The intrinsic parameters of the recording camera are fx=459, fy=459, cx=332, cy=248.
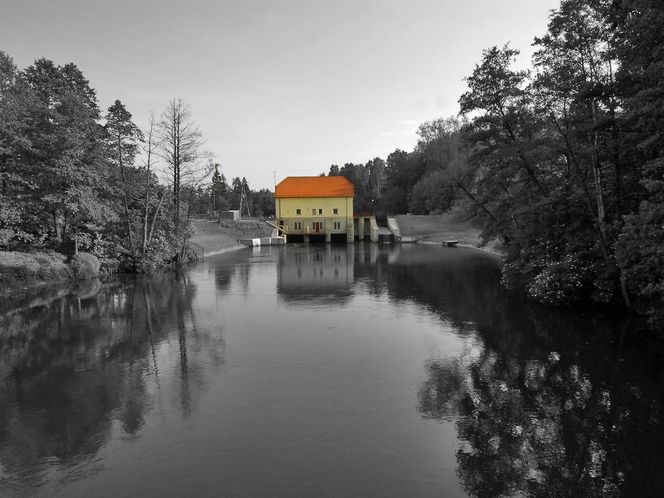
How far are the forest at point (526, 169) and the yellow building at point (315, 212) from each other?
26426 millimetres

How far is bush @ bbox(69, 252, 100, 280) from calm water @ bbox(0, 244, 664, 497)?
8.83 meters

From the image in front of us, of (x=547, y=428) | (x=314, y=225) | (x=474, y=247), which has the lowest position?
(x=547, y=428)

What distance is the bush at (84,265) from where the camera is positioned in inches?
984

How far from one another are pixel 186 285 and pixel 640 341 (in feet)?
62.5

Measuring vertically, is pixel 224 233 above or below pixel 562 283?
above

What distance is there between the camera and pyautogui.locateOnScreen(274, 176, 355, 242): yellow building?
6150 centimetres

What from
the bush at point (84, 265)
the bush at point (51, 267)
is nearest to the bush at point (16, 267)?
the bush at point (51, 267)

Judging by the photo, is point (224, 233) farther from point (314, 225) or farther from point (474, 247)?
point (474, 247)

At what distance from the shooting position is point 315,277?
26.2m

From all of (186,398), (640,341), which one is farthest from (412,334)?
(186,398)

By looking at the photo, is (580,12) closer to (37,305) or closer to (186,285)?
(186,285)

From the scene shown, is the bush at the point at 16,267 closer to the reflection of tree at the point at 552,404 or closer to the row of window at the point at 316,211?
the reflection of tree at the point at 552,404

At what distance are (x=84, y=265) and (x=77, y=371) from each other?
17299mm

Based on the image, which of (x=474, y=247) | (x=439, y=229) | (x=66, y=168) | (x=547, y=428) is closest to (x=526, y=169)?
(x=547, y=428)
